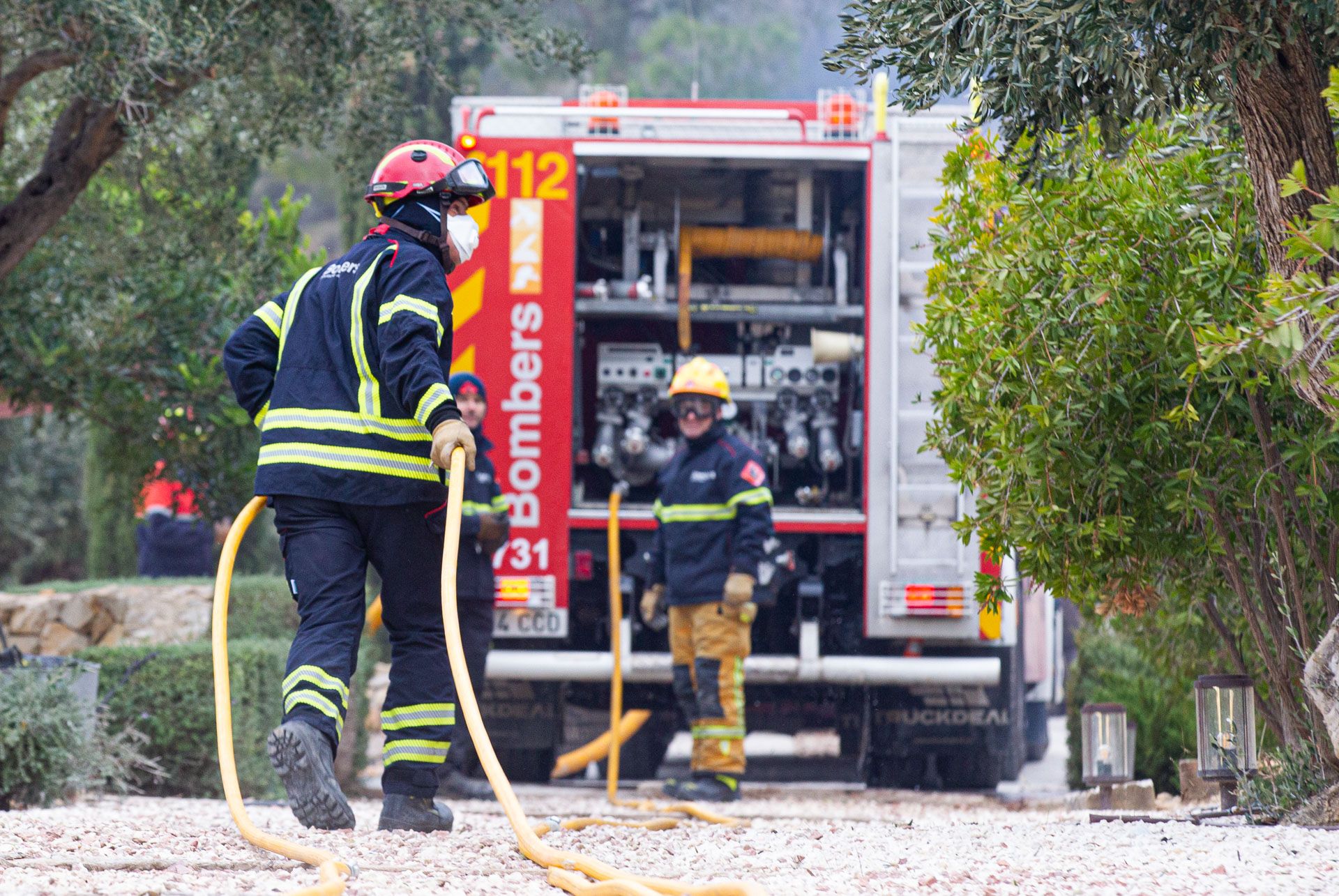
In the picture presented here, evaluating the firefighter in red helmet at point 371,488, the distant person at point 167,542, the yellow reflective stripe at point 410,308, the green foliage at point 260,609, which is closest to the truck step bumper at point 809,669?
the green foliage at point 260,609

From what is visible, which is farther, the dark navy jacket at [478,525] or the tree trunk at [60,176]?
the dark navy jacket at [478,525]

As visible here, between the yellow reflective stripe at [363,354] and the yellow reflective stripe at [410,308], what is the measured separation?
13cm

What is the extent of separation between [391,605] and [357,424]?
0.51m

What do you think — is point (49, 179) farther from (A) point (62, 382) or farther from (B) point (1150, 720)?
(B) point (1150, 720)

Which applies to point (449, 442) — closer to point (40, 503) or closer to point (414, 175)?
point (414, 175)

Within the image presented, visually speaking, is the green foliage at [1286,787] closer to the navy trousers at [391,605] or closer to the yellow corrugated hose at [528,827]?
the yellow corrugated hose at [528,827]

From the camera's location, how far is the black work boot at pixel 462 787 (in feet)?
23.9

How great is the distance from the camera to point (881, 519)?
7.57 metres

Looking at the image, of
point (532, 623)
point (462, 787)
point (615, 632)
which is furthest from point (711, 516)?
point (462, 787)

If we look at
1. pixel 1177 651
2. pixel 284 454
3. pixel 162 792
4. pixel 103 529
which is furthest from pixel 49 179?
pixel 103 529

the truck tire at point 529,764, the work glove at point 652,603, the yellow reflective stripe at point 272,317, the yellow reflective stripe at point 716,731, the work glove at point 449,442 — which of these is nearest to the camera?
the work glove at point 449,442

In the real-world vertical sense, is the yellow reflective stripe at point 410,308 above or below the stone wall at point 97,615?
above

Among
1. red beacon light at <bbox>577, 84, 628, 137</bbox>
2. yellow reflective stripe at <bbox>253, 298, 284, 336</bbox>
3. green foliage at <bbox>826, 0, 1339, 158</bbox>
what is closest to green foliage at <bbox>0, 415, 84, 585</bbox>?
red beacon light at <bbox>577, 84, 628, 137</bbox>

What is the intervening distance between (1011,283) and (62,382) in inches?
185
